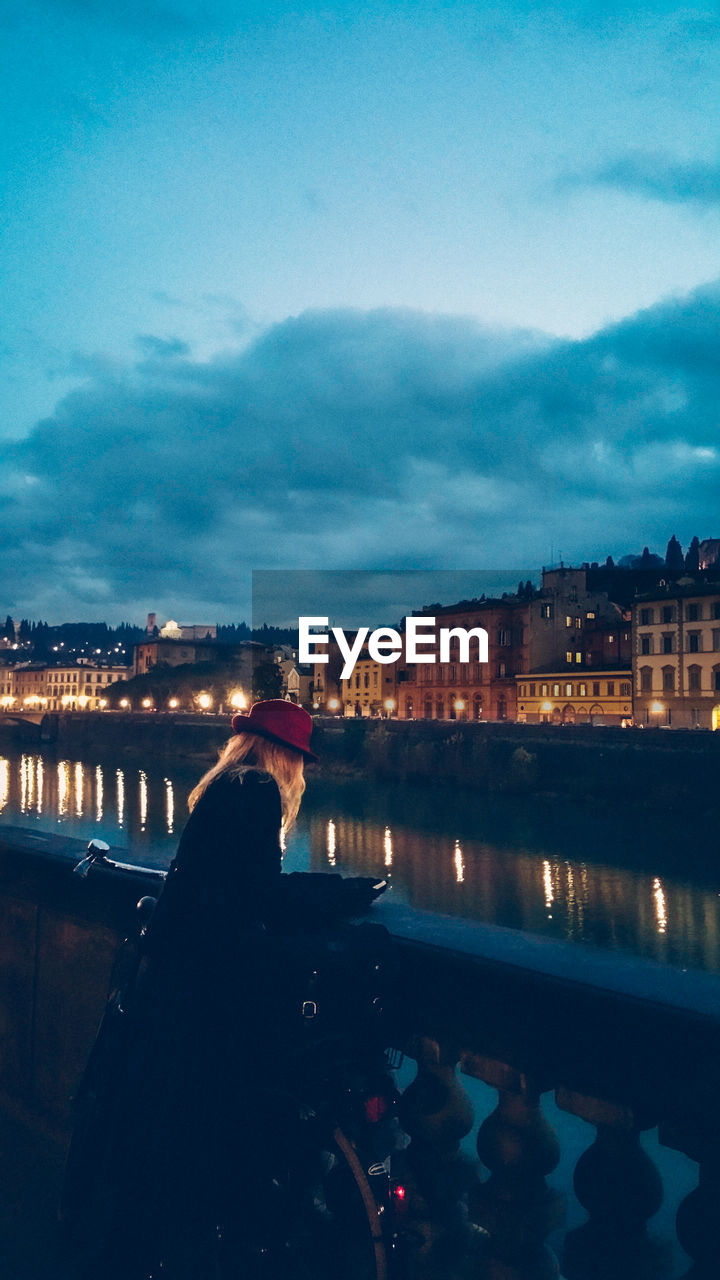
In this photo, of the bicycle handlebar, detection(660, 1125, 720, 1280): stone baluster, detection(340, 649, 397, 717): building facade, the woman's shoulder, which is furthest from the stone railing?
detection(340, 649, 397, 717): building facade

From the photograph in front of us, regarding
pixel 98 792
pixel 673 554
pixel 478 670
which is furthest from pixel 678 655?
pixel 673 554

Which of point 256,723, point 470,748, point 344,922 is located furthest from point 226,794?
point 470,748

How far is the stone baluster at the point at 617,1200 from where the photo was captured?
1982 millimetres

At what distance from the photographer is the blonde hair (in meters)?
2.32

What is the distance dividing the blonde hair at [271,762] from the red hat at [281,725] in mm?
18

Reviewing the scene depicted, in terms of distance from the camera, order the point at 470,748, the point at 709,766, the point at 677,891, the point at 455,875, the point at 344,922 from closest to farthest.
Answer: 1. the point at 344,922
2. the point at 677,891
3. the point at 455,875
4. the point at 709,766
5. the point at 470,748

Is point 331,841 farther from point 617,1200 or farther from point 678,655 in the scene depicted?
point 617,1200

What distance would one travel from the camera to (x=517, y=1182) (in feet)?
7.39

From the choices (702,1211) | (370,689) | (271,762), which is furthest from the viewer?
(370,689)

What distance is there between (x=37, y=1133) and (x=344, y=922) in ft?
7.27

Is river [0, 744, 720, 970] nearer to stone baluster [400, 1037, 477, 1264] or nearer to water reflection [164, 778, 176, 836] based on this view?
water reflection [164, 778, 176, 836]

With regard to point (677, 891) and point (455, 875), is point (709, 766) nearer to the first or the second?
point (677, 891)

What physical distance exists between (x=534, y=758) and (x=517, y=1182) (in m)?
42.4

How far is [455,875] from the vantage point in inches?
1076
